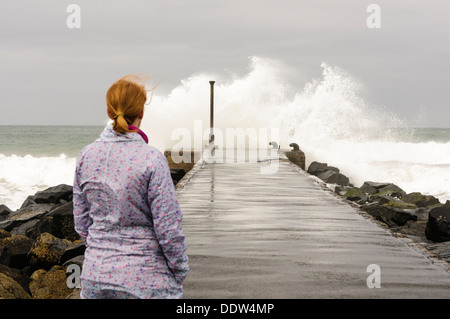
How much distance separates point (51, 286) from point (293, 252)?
9.84 ft

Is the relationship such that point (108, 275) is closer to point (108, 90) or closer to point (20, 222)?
point (108, 90)

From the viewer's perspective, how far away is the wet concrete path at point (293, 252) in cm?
494

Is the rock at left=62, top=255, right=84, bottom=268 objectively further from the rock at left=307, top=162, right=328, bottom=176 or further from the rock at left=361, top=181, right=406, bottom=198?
the rock at left=307, top=162, right=328, bottom=176

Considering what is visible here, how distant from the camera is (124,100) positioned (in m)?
2.64

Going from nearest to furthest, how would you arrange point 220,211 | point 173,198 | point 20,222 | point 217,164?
point 173,198 < point 220,211 < point 20,222 < point 217,164

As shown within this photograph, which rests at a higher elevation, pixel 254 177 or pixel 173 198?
pixel 173 198

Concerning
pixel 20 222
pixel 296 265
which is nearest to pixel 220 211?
pixel 296 265

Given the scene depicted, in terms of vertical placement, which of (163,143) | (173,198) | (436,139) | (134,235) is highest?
(173,198)

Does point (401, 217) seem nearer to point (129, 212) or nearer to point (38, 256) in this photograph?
point (38, 256)

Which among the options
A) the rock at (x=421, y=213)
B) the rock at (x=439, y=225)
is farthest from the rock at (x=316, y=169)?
the rock at (x=439, y=225)

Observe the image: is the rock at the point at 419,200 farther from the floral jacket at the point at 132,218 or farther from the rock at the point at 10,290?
the floral jacket at the point at 132,218

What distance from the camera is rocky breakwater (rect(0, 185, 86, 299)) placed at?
714cm
